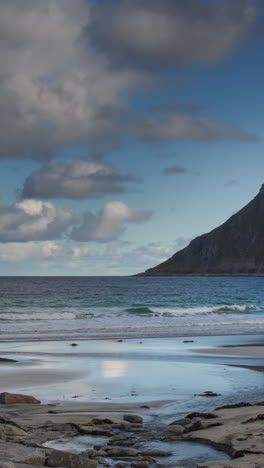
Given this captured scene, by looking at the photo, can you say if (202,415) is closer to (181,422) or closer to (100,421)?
(181,422)

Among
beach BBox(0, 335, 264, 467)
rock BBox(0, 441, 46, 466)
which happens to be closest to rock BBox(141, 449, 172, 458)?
beach BBox(0, 335, 264, 467)

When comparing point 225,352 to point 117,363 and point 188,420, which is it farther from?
point 188,420

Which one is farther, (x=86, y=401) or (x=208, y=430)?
(x=86, y=401)

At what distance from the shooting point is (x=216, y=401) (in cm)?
1201

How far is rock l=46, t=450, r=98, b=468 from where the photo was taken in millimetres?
6871

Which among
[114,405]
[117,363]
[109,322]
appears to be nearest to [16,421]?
[114,405]

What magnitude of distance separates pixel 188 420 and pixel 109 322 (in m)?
31.3

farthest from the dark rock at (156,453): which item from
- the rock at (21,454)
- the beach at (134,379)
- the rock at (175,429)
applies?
the rock at (21,454)

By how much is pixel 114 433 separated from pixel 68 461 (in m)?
2.17

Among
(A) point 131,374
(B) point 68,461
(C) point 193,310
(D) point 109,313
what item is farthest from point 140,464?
(C) point 193,310

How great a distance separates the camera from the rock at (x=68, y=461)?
22.5 ft

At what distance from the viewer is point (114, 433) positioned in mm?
8977

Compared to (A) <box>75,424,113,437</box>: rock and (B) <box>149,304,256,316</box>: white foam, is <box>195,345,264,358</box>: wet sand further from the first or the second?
(B) <box>149,304,256,316</box>: white foam

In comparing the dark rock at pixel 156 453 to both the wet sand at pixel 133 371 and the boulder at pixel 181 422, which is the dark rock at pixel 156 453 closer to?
the boulder at pixel 181 422
